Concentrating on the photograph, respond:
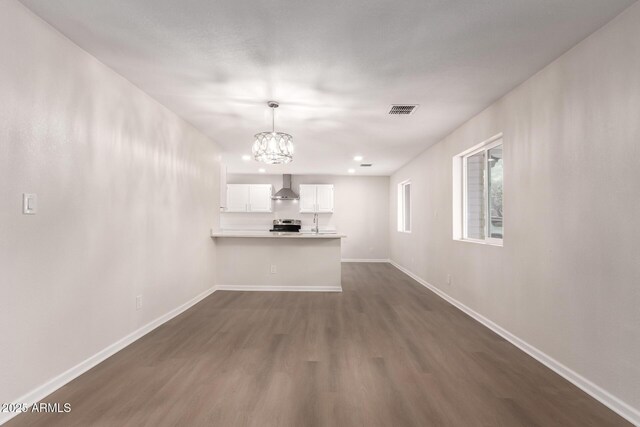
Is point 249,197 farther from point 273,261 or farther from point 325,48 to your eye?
point 325,48

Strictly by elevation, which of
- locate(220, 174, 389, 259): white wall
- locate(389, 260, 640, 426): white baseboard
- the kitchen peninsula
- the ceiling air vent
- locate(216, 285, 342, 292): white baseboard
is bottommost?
locate(216, 285, 342, 292): white baseboard

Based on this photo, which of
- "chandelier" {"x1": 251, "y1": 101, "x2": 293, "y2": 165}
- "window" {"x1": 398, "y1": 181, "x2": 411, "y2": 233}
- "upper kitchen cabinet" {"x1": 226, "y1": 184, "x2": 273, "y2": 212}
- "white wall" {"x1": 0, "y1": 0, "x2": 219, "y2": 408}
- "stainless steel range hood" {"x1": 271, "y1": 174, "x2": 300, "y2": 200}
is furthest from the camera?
"upper kitchen cabinet" {"x1": 226, "y1": 184, "x2": 273, "y2": 212}

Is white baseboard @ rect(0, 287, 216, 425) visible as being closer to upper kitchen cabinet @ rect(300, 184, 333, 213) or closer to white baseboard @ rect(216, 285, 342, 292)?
white baseboard @ rect(216, 285, 342, 292)

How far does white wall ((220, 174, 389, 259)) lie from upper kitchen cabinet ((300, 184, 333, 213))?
10.7 inches

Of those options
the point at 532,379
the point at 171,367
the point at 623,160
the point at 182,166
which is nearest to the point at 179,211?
the point at 182,166

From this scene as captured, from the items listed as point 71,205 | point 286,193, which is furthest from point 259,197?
point 71,205

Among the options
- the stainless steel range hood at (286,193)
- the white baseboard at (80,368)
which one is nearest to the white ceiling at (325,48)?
the white baseboard at (80,368)

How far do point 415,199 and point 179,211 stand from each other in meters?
4.56

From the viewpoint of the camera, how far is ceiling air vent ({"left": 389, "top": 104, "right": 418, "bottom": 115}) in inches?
142

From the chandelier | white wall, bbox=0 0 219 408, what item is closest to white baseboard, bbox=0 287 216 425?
white wall, bbox=0 0 219 408

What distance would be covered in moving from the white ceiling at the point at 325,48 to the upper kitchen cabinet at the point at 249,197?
478cm

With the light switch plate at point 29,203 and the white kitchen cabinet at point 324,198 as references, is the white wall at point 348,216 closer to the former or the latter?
the white kitchen cabinet at point 324,198

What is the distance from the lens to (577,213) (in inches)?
92.5

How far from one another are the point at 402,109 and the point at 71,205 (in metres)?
3.35
